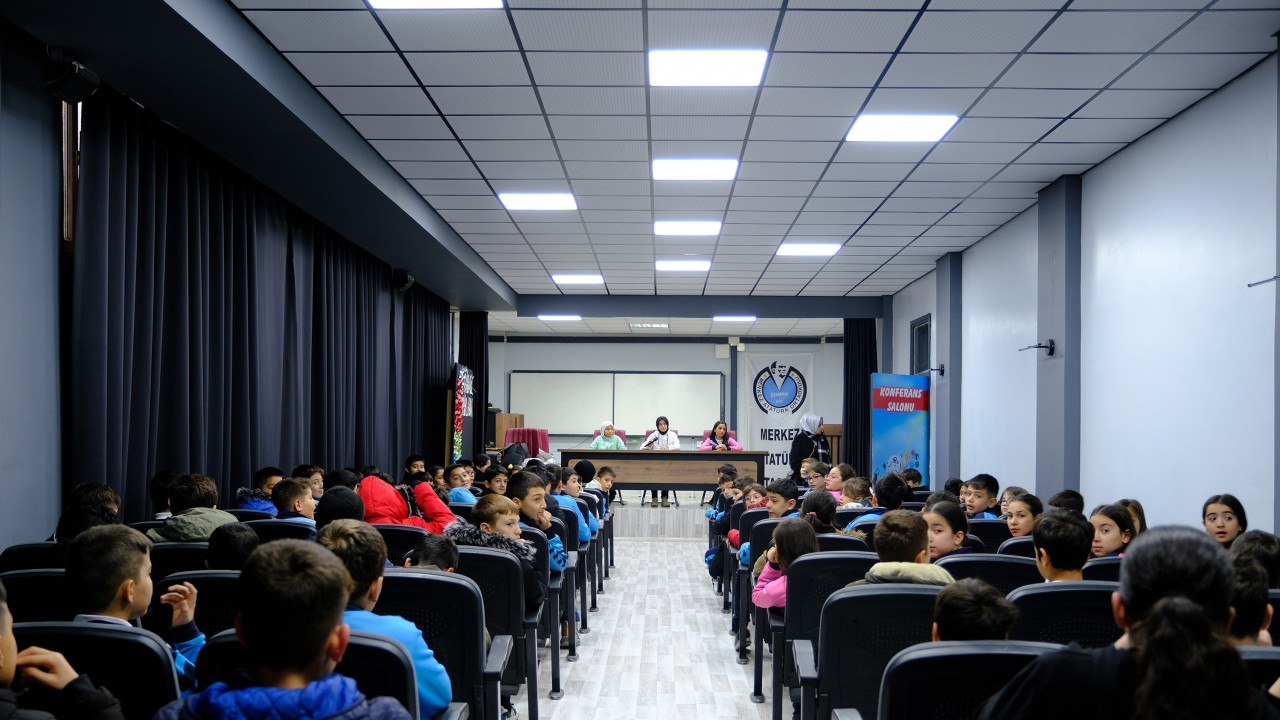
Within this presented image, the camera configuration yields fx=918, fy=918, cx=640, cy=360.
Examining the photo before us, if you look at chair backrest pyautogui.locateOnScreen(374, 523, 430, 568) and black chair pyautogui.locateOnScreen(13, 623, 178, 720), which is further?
chair backrest pyautogui.locateOnScreen(374, 523, 430, 568)

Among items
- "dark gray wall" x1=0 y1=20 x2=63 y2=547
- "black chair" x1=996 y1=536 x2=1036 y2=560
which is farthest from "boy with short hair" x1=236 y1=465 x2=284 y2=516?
"black chair" x1=996 y1=536 x2=1036 y2=560

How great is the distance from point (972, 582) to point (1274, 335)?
3.44 meters

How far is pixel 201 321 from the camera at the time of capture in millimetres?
5711

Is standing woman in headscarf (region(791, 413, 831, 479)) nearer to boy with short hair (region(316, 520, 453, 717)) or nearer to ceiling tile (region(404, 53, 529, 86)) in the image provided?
ceiling tile (region(404, 53, 529, 86))

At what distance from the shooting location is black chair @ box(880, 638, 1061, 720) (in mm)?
1616

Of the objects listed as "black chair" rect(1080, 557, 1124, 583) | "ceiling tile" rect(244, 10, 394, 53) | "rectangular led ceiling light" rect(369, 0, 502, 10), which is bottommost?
"black chair" rect(1080, 557, 1124, 583)

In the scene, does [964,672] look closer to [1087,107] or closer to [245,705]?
[245,705]

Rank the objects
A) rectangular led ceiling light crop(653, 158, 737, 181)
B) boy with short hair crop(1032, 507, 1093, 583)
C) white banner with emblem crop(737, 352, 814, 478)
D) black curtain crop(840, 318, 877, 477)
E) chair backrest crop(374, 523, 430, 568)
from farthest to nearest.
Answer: white banner with emblem crop(737, 352, 814, 478) → black curtain crop(840, 318, 877, 477) → rectangular led ceiling light crop(653, 158, 737, 181) → chair backrest crop(374, 523, 430, 568) → boy with short hair crop(1032, 507, 1093, 583)

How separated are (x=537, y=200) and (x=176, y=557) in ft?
16.2

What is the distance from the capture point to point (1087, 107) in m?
5.17

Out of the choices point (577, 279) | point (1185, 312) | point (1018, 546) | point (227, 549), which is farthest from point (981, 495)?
point (577, 279)

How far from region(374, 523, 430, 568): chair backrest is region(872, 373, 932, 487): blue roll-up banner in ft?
24.6

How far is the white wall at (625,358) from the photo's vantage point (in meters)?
19.2

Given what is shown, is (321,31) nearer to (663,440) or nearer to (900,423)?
Result: (900,423)
